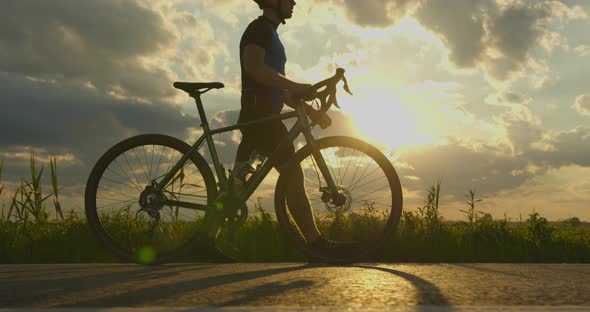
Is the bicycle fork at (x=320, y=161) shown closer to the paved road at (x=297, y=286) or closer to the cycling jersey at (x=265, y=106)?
the cycling jersey at (x=265, y=106)

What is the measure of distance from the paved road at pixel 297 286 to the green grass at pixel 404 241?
4.38 feet

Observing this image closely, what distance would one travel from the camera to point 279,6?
5.02 meters

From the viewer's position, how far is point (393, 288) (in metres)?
Result: 3.27

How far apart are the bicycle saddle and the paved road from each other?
1.44 meters

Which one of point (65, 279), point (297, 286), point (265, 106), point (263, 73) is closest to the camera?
point (297, 286)

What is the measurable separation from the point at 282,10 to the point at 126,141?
166 cm

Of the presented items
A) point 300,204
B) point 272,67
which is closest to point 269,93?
point 272,67

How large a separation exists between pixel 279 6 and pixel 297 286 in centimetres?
253

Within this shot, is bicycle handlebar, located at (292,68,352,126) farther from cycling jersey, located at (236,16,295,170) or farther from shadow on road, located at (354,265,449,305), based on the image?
shadow on road, located at (354,265,449,305)

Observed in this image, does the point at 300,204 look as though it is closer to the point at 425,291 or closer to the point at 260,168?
the point at 260,168

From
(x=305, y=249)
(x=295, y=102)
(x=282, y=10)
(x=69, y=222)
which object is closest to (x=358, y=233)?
(x=305, y=249)

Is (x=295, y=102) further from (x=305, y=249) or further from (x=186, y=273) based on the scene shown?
(x=186, y=273)

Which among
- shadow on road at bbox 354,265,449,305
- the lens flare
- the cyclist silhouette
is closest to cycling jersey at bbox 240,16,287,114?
the cyclist silhouette

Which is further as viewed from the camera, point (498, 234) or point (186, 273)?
point (498, 234)
